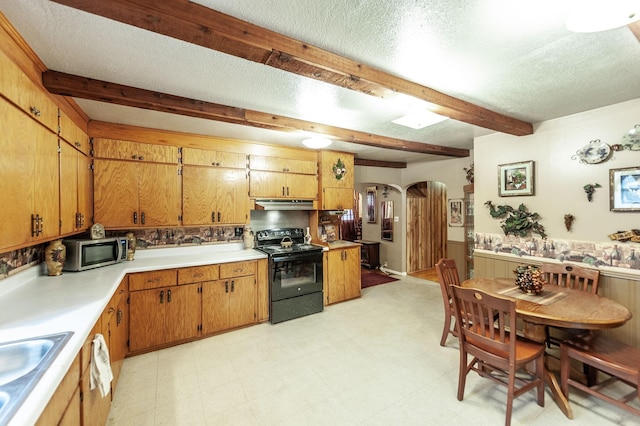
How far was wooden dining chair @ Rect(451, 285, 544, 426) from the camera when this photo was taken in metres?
1.81

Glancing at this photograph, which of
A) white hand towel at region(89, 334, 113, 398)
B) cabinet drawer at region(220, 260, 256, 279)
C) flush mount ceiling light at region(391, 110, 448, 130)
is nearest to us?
white hand towel at region(89, 334, 113, 398)

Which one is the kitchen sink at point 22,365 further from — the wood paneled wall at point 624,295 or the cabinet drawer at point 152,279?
→ the wood paneled wall at point 624,295

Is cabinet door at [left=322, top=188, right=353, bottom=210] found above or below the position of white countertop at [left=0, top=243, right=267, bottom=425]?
above

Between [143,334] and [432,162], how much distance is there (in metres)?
5.38

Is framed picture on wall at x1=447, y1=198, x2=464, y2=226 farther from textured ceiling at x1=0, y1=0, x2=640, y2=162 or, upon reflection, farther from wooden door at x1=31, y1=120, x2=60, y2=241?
wooden door at x1=31, y1=120, x2=60, y2=241

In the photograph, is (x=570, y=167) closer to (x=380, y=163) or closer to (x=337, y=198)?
(x=337, y=198)

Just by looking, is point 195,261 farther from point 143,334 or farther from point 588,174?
point 588,174

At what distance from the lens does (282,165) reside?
13.2 ft

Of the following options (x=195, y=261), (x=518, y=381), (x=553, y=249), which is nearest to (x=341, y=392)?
(x=518, y=381)

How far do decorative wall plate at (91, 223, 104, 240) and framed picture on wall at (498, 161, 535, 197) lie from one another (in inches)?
187

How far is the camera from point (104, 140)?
2.92m

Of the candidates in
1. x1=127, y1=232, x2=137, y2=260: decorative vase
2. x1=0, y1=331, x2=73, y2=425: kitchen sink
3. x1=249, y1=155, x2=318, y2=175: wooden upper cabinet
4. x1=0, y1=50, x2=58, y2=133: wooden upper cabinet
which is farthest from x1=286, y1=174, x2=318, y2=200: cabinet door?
x1=0, y1=331, x2=73, y2=425: kitchen sink

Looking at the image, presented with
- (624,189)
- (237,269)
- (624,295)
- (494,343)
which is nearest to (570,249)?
(624,295)

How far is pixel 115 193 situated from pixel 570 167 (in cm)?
501
